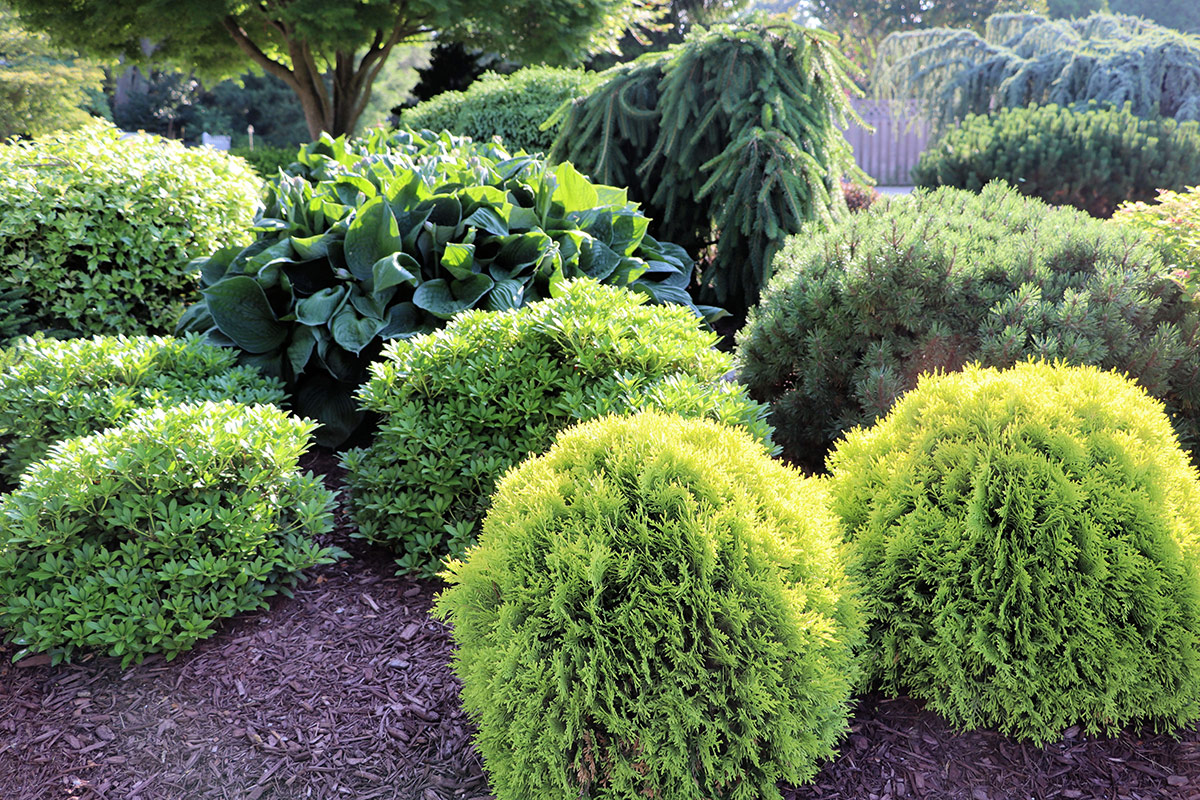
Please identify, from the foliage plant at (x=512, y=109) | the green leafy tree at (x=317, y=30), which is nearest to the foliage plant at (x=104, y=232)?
the foliage plant at (x=512, y=109)

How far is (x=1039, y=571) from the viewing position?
6.86 ft

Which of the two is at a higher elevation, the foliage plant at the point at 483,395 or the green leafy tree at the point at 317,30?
the green leafy tree at the point at 317,30

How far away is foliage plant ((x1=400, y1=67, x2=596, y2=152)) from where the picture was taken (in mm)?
10797

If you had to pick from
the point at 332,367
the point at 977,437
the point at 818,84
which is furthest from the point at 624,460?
the point at 818,84

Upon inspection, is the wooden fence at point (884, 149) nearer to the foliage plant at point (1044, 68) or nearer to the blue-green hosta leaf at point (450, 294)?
the foliage plant at point (1044, 68)

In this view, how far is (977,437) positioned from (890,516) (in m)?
0.34

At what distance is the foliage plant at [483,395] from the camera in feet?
9.80

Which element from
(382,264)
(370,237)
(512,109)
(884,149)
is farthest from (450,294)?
(884,149)

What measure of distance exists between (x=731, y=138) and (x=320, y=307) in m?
3.37

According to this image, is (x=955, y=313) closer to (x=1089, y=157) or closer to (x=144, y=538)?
(x=144, y=538)

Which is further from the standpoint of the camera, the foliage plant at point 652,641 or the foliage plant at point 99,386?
the foliage plant at point 99,386

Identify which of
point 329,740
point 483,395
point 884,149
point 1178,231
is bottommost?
point 884,149

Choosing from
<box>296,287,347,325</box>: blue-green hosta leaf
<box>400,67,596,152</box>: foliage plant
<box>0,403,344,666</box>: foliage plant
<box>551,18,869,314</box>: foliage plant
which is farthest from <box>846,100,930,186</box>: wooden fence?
<box>0,403,344,666</box>: foliage plant

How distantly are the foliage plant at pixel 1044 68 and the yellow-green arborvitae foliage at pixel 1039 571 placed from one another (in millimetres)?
9224
